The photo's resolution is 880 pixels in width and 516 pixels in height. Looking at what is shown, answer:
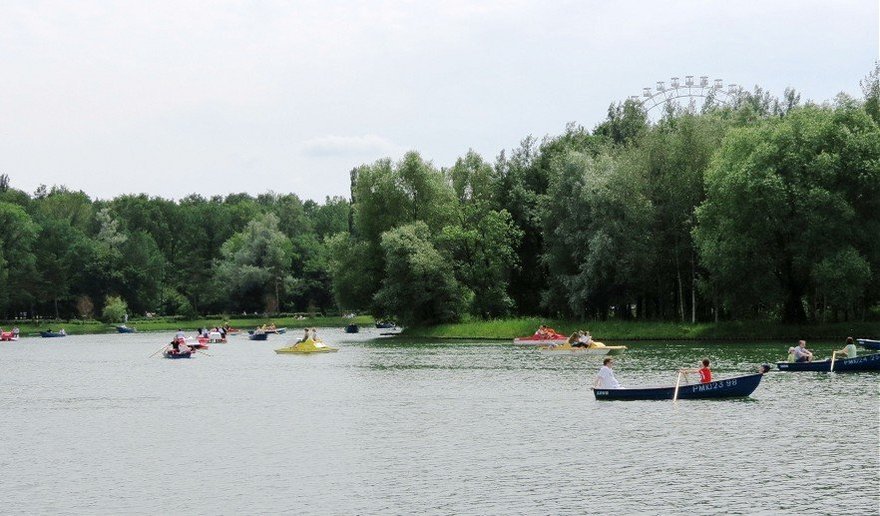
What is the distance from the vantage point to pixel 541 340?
84.9m

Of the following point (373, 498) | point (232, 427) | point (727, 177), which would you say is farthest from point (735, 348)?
point (373, 498)

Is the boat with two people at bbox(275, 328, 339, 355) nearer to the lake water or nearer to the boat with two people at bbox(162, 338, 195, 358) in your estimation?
the boat with two people at bbox(162, 338, 195, 358)

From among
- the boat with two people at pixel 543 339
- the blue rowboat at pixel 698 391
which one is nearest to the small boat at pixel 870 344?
the boat with two people at pixel 543 339

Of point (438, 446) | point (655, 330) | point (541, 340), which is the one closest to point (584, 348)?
point (541, 340)

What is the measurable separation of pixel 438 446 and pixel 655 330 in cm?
5517

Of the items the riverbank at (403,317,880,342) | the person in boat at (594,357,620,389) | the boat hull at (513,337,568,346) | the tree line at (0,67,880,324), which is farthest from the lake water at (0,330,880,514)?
the boat hull at (513,337,568,346)

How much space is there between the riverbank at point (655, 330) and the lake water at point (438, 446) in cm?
2056

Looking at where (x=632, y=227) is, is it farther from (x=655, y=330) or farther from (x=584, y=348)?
(x=584, y=348)

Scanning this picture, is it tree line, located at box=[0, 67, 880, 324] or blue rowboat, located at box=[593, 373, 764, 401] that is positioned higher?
tree line, located at box=[0, 67, 880, 324]

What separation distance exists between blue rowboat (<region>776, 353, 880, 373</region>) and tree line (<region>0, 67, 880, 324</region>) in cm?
1861

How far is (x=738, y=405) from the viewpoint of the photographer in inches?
1585

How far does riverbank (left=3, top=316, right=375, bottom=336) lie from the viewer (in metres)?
146

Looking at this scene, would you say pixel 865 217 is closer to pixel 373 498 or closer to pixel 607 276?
pixel 607 276

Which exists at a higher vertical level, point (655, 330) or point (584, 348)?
point (655, 330)
